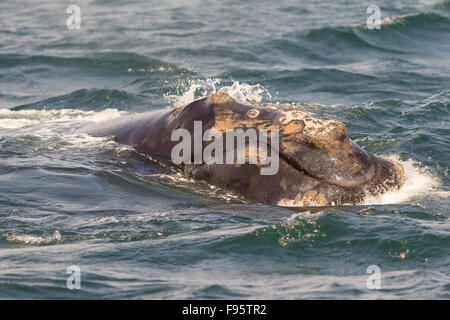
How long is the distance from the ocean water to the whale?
163 mm

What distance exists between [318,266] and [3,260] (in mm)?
2651

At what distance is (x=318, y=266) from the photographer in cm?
612

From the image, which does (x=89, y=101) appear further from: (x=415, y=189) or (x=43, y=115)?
(x=415, y=189)

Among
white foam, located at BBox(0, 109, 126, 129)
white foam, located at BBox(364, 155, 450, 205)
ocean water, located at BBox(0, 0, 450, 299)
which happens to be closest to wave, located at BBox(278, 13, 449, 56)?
ocean water, located at BBox(0, 0, 450, 299)

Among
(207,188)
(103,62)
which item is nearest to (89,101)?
(103,62)

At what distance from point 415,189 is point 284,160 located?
64.7 inches

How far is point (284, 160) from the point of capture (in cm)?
739

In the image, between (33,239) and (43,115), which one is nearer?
(33,239)

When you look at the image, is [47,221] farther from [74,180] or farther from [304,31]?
[304,31]

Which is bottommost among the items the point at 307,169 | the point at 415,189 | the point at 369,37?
the point at 415,189

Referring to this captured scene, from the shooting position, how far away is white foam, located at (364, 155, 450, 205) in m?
7.54

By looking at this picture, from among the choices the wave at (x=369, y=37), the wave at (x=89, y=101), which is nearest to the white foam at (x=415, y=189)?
the wave at (x=89, y=101)

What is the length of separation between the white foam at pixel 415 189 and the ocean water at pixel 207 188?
0.02 metres

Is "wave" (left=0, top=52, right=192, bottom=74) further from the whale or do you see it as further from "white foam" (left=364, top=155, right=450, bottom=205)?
the whale
